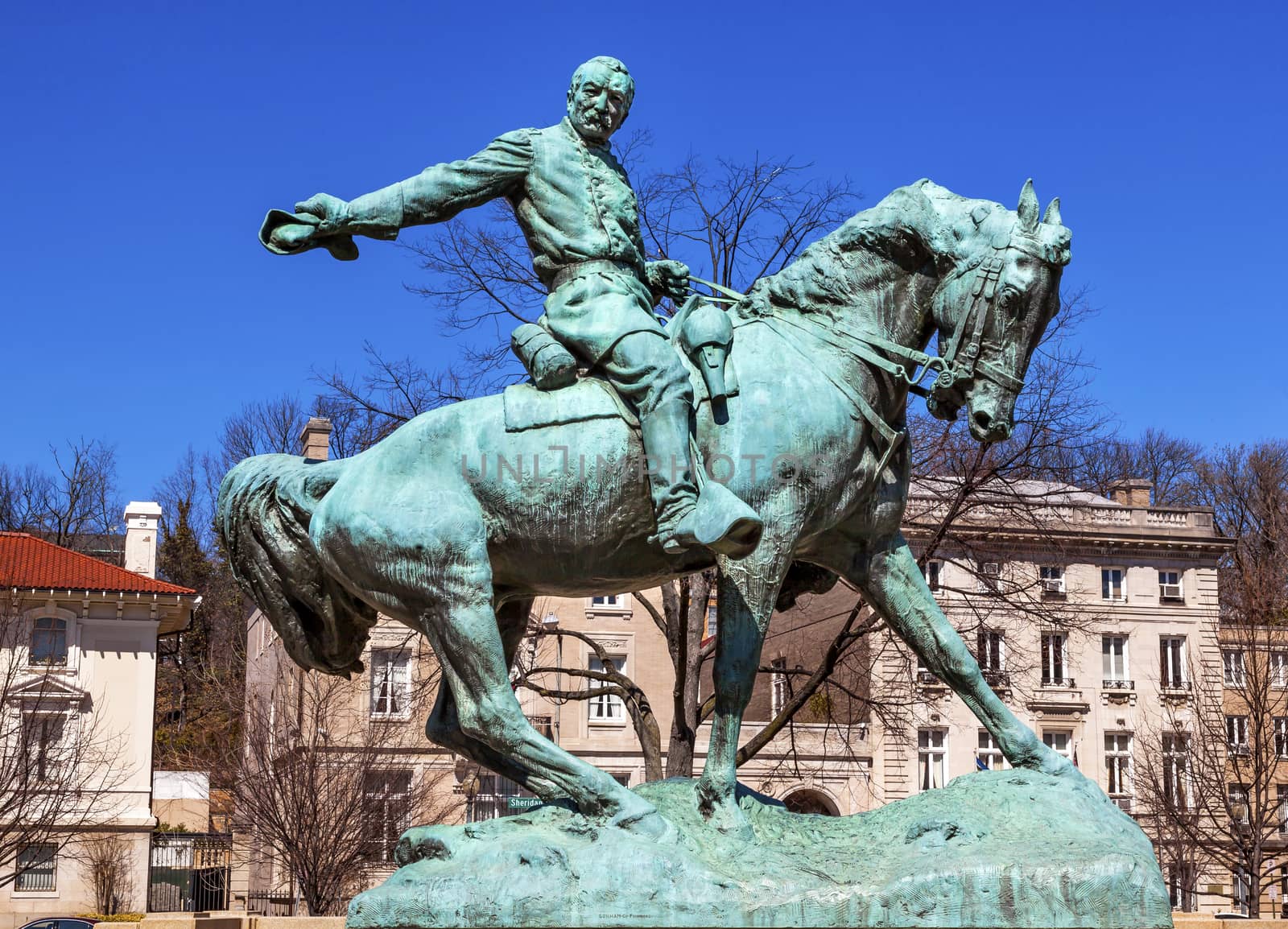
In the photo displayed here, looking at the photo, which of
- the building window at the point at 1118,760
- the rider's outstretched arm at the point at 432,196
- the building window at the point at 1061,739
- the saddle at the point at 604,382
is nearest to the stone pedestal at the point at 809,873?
the saddle at the point at 604,382

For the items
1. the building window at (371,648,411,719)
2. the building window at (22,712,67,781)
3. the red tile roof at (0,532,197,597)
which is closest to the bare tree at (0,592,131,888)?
the building window at (22,712,67,781)

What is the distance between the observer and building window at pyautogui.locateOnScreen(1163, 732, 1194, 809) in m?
32.3

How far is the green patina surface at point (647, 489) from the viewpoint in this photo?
20.0 feet

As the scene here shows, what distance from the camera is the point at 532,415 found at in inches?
256

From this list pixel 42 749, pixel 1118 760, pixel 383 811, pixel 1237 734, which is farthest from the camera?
pixel 1118 760

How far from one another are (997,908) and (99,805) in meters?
33.7

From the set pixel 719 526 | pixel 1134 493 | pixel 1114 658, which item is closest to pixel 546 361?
pixel 719 526

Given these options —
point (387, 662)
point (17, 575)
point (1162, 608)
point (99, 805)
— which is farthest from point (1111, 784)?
point (17, 575)

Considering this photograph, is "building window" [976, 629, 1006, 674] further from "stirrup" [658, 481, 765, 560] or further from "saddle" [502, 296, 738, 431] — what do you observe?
"stirrup" [658, 481, 765, 560]

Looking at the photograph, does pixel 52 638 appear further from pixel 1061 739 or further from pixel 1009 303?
pixel 1009 303

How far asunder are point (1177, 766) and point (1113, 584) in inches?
484

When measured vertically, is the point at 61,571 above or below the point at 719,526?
above

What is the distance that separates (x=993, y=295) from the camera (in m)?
6.50

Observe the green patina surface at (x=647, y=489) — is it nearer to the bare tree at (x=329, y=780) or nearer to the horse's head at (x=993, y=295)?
the horse's head at (x=993, y=295)
